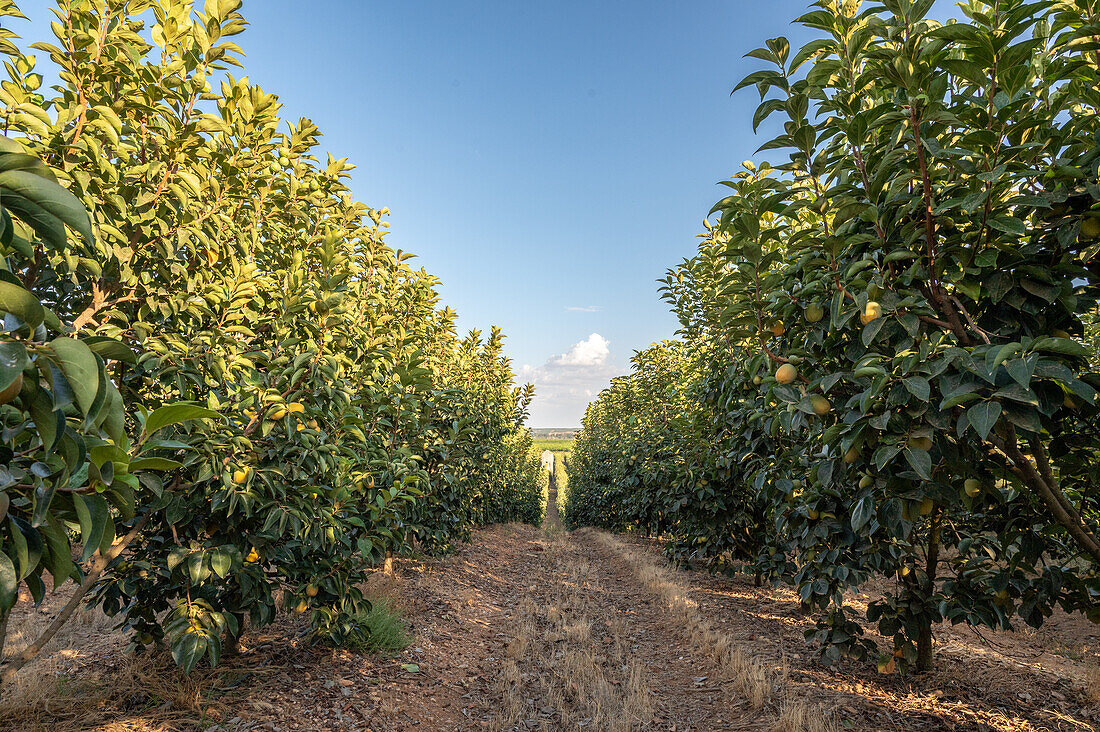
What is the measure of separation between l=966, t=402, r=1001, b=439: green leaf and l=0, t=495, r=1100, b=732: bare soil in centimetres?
269

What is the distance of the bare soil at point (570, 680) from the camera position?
3297mm

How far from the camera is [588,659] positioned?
5020 millimetres

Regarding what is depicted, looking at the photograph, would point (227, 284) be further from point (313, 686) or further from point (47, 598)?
point (47, 598)

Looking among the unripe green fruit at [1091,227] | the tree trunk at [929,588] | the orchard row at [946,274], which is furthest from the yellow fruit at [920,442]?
the tree trunk at [929,588]

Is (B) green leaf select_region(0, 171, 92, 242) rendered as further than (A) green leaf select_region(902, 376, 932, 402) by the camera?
No

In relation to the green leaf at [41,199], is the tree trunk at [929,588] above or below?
below

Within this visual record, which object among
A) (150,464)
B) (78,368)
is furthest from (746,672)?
(78,368)

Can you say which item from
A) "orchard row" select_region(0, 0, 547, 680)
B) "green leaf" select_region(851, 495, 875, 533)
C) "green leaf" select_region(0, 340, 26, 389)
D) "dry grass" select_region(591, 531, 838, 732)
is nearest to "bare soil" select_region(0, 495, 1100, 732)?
"dry grass" select_region(591, 531, 838, 732)

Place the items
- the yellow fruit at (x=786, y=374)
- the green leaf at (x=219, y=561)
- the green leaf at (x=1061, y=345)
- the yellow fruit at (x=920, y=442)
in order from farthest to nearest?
the green leaf at (x=219, y=561) < the yellow fruit at (x=786, y=374) < the yellow fruit at (x=920, y=442) < the green leaf at (x=1061, y=345)

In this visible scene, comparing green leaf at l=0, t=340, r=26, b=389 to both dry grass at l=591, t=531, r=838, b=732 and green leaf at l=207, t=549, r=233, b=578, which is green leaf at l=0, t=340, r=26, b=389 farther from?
dry grass at l=591, t=531, r=838, b=732

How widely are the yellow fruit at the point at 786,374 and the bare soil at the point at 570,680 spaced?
2384mm

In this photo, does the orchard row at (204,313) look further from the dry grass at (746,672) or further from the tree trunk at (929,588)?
the tree trunk at (929,588)

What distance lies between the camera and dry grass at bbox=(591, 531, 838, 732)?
3.36m

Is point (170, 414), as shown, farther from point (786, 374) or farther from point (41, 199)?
point (786, 374)
